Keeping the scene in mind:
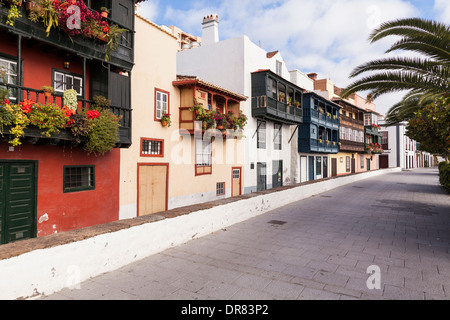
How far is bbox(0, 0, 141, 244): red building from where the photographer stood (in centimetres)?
748

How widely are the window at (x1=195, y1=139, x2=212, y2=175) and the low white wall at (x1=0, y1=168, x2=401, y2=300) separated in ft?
22.5

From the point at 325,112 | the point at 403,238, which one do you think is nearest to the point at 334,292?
the point at 403,238

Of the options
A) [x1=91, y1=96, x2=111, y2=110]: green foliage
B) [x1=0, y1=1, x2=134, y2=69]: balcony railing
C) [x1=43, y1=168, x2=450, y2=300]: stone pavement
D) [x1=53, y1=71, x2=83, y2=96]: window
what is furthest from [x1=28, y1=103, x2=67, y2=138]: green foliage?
[x1=43, y1=168, x2=450, y2=300]: stone pavement

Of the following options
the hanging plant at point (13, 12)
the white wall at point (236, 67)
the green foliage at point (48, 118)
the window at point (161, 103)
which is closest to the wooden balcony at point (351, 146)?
the white wall at point (236, 67)

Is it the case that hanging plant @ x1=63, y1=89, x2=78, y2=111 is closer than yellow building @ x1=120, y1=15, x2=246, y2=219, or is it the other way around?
hanging plant @ x1=63, y1=89, x2=78, y2=111

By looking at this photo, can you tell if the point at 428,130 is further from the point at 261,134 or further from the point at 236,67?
the point at 236,67

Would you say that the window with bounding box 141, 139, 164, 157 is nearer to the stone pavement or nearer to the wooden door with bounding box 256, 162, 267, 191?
the stone pavement

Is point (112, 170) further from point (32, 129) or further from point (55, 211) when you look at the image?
point (32, 129)

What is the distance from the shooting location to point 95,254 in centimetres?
475

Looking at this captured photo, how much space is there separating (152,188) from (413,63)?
11227 mm

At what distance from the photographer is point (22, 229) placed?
7.88 meters

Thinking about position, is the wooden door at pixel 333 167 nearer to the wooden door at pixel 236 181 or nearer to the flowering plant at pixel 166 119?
the wooden door at pixel 236 181

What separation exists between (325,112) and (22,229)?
27.7 meters

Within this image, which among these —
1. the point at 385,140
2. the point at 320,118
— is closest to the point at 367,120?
the point at 385,140
